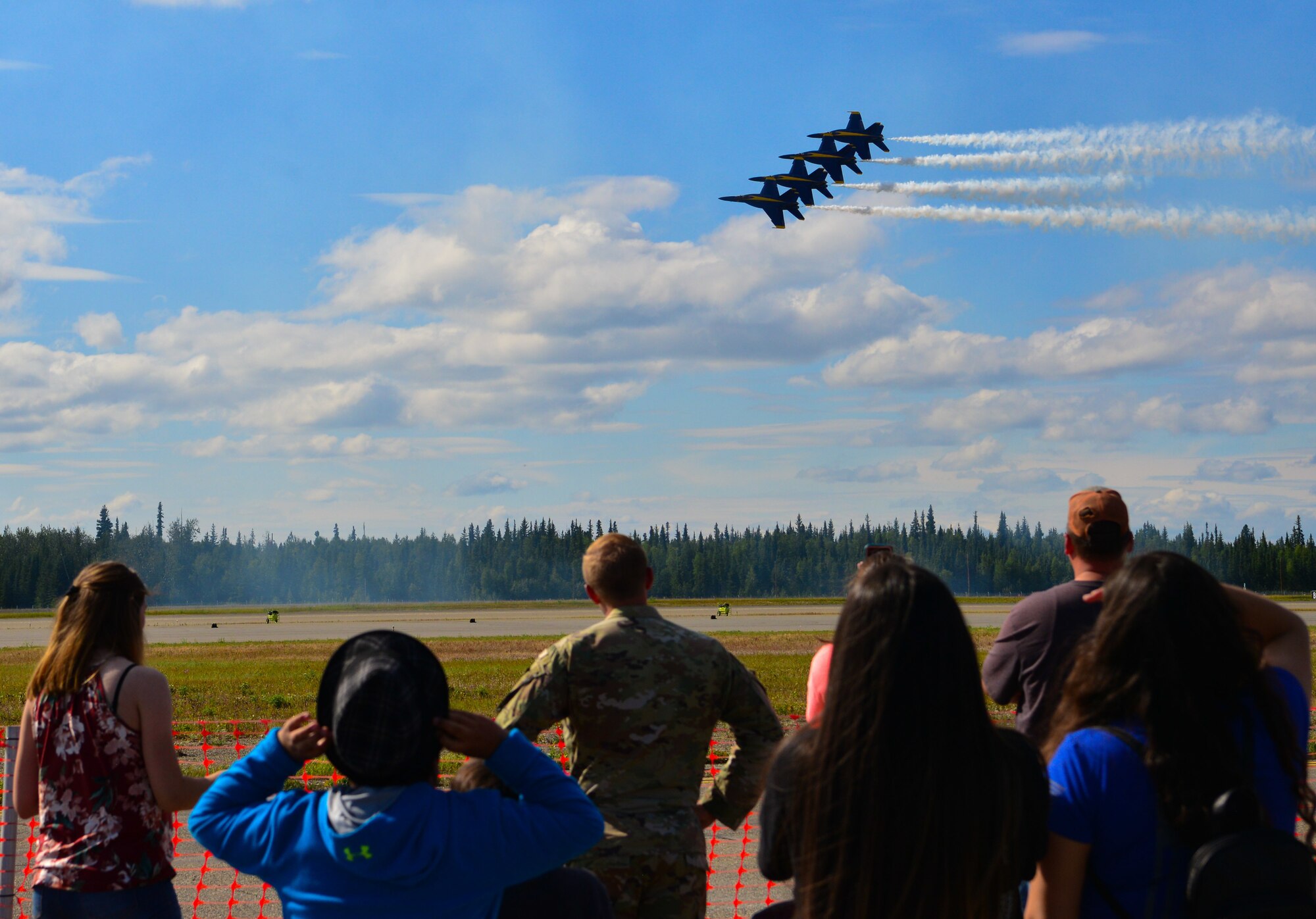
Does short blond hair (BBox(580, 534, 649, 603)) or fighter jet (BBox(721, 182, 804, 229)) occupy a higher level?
fighter jet (BBox(721, 182, 804, 229))

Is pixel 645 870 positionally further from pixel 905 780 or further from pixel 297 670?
pixel 297 670

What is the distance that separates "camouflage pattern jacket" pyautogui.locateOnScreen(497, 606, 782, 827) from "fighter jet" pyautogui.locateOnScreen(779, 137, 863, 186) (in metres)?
45.7

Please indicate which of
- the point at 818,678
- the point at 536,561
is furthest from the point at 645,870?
the point at 536,561

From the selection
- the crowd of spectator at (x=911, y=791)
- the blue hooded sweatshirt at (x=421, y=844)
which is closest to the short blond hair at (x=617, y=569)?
the crowd of spectator at (x=911, y=791)

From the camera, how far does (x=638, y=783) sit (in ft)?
14.2

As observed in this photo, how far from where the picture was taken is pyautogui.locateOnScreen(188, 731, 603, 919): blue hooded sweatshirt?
2.76m

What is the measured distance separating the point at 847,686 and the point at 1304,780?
1425 millimetres

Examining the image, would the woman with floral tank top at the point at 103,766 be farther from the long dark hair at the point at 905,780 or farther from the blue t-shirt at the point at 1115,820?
the blue t-shirt at the point at 1115,820

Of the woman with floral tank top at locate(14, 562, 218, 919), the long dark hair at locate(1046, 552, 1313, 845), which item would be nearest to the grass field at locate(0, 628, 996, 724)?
the woman with floral tank top at locate(14, 562, 218, 919)

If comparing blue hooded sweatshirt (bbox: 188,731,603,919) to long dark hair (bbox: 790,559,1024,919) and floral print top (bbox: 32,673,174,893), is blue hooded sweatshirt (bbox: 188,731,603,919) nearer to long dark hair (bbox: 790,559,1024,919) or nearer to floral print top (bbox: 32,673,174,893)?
long dark hair (bbox: 790,559,1024,919)

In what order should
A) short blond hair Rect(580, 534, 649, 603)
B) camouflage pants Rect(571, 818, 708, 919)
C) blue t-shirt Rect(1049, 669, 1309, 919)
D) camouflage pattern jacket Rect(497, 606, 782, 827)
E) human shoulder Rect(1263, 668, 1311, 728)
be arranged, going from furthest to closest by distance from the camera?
short blond hair Rect(580, 534, 649, 603) < camouflage pattern jacket Rect(497, 606, 782, 827) < camouflage pants Rect(571, 818, 708, 919) < human shoulder Rect(1263, 668, 1311, 728) < blue t-shirt Rect(1049, 669, 1309, 919)

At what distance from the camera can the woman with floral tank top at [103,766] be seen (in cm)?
405

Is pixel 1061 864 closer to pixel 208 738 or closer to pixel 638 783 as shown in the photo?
pixel 638 783

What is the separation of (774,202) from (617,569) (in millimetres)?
44914
